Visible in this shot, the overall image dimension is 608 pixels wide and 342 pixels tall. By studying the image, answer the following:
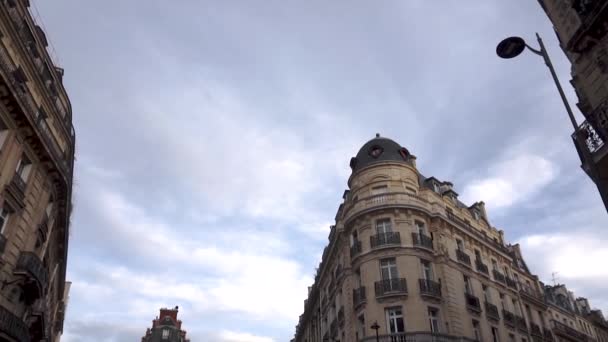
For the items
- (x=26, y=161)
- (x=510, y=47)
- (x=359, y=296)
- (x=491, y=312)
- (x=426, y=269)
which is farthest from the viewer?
(x=491, y=312)

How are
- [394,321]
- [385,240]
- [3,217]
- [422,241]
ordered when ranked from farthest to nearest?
[422,241] → [385,240] → [394,321] → [3,217]

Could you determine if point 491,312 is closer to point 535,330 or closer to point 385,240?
point 535,330

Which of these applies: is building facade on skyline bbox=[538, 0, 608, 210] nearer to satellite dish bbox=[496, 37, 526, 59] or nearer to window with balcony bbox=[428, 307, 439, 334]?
satellite dish bbox=[496, 37, 526, 59]

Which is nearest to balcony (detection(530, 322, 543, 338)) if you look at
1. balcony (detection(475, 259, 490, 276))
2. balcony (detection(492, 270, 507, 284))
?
balcony (detection(492, 270, 507, 284))

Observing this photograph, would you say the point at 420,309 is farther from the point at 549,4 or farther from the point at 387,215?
the point at 549,4

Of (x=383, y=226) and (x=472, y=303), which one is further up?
(x=383, y=226)

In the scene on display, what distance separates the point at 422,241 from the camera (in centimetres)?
2738

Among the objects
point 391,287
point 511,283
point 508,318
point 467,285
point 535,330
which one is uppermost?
point 511,283

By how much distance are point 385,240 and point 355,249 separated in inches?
89.6

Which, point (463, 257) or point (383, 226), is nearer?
point (383, 226)

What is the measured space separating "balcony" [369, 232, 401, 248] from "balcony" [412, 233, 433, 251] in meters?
1.06

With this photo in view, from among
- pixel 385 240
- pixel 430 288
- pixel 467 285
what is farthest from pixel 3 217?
pixel 467 285

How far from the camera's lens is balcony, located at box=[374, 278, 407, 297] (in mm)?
24688

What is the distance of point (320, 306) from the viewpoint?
38688 millimetres
